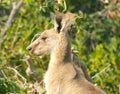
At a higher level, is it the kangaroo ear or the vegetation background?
the kangaroo ear

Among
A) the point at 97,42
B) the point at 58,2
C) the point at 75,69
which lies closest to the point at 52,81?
the point at 75,69

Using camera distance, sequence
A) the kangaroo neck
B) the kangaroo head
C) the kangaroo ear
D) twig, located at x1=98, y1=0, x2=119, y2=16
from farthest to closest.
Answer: twig, located at x1=98, y1=0, x2=119, y2=16
the kangaroo head
the kangaroo neck
the kangaroo ear

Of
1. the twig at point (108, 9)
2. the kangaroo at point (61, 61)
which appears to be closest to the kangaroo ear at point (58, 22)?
the kangaroo at point (61, 61)

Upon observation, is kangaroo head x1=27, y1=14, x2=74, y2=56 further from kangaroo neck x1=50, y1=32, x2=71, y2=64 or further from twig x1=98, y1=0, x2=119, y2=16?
twig x1=98, y1=0, x2=119, y2=16

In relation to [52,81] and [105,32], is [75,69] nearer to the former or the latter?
[52,81]

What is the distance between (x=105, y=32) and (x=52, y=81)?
6.97 metres

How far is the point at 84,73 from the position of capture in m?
6.25

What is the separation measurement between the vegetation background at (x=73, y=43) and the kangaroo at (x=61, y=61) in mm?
175

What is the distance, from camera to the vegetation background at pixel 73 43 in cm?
673

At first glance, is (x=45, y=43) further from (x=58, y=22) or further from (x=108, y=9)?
(x=108, y=9)

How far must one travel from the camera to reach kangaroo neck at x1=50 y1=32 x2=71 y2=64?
259 inches

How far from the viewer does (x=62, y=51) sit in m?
6.70

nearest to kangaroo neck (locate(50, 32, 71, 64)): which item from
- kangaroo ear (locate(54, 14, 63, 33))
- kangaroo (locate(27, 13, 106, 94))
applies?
kangaroo (locate(27, 13, 106, 94))

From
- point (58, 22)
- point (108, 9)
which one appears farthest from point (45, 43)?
point (108, 9)
